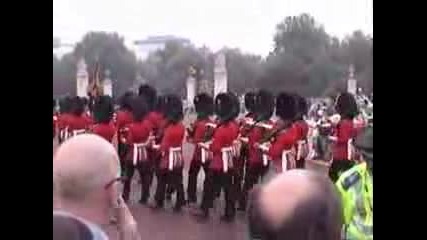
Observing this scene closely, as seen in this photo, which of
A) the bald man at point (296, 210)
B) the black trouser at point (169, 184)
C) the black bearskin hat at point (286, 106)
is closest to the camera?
the bald man at point (296, 210)

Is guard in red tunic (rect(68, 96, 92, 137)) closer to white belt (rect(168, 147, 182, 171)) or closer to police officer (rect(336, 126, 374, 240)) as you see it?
white belt (rect(168, 147, 182, 171))

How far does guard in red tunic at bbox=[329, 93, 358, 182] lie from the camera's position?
7.71ft

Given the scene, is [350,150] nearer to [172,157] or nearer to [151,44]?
[172,157]

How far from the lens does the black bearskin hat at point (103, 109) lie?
240cm

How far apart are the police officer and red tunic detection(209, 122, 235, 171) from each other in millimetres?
353

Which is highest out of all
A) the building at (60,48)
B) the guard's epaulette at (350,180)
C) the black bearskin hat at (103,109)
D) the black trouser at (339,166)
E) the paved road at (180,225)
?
the building at (60,48)

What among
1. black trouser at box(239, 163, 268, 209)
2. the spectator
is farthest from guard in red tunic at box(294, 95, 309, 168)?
the spectator

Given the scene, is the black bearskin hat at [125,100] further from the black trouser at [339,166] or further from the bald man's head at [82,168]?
the black trouser at [339,166]

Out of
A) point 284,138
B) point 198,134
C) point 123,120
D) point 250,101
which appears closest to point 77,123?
point 123,120

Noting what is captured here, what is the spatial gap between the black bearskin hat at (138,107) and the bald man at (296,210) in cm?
98

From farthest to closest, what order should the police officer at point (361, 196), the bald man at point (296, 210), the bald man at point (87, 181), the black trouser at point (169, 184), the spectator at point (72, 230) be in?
the black trouser at point (169, 184) → the police officer at point (361, 196) → the bald man at point (87, 181) → the spectator at point (72, 230) → the bald man at point (296, 210)

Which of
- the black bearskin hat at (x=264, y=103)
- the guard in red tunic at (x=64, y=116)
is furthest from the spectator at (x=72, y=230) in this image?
the black bearskin hat at (x=264, y=103)
